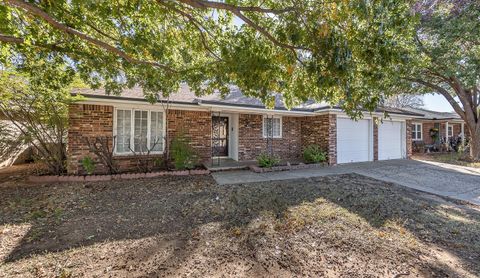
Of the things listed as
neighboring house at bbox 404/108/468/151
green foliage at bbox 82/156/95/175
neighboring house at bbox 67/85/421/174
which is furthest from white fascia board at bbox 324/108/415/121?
green foliage at bbox 82/156/95/175

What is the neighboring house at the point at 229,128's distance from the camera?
7887mm

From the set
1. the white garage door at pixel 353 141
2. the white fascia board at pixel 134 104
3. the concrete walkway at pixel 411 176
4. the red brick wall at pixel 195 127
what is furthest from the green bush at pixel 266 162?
the white garage door at pixel 353 141

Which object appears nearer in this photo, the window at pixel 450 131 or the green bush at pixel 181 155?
the green bush at pixel 181 155

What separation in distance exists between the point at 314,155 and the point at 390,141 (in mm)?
5717

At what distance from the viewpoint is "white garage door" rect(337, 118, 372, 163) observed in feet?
36.6

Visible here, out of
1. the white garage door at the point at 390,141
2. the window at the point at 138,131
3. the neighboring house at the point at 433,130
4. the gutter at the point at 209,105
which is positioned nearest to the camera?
the gutter at the point at 209,105

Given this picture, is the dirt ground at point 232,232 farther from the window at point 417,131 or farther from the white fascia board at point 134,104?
the window at point 417,131

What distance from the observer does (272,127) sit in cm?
1149

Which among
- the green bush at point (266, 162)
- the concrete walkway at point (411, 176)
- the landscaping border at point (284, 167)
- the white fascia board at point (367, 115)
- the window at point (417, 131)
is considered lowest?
Result: the concrete walkway at point (411, 176)

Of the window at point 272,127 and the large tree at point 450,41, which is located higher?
the large tree at point 450,41

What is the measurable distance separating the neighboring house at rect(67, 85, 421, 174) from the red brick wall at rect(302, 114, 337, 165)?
40mm

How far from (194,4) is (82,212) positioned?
16.2 feet

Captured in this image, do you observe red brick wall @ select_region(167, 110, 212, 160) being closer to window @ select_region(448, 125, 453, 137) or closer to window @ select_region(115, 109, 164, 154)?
window @ select_region(115, 109, 164, 154)

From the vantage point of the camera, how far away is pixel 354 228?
4.26m
